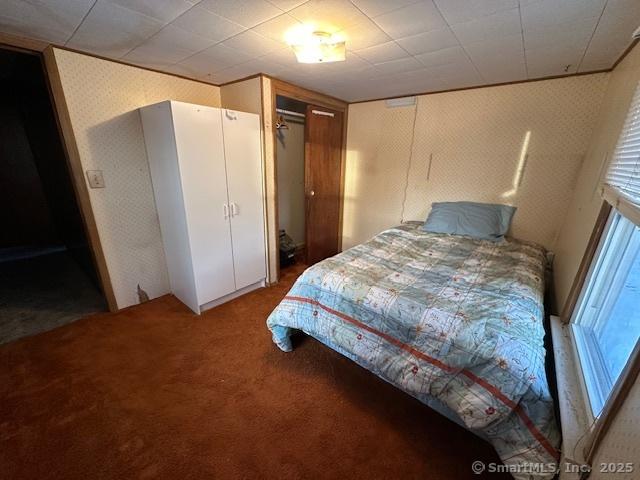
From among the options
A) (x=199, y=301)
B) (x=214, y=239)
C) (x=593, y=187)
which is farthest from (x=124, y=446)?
(x=593, y=187)

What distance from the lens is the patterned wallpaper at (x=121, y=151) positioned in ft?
6.37

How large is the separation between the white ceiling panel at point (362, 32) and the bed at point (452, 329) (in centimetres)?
141

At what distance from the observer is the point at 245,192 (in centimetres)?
247

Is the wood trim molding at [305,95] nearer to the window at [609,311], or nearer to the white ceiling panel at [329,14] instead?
the white ceiling panel at [329,14]

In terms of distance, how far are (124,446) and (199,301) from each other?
1139 mm

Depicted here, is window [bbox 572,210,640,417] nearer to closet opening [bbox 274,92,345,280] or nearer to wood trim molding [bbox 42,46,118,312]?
closet opening [bbox 274,92,345,280]

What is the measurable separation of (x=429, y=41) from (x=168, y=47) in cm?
177

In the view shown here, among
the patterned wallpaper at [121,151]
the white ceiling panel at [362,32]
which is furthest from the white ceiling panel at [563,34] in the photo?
the patterned wallpaper at [121,151]

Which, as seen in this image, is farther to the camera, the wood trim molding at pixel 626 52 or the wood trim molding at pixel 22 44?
the wood trim molding at pixel 22 44

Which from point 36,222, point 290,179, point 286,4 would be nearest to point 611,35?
point 286,4

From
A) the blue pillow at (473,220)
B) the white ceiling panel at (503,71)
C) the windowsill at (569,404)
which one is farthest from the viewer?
the blue pillow at (473,220)

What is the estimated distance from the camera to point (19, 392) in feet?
4.98

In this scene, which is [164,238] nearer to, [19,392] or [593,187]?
[19,392]

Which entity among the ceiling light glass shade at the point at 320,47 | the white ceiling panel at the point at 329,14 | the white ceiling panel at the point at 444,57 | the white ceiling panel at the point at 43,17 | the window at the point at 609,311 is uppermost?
the white ceiling panel at the point at 444,57
